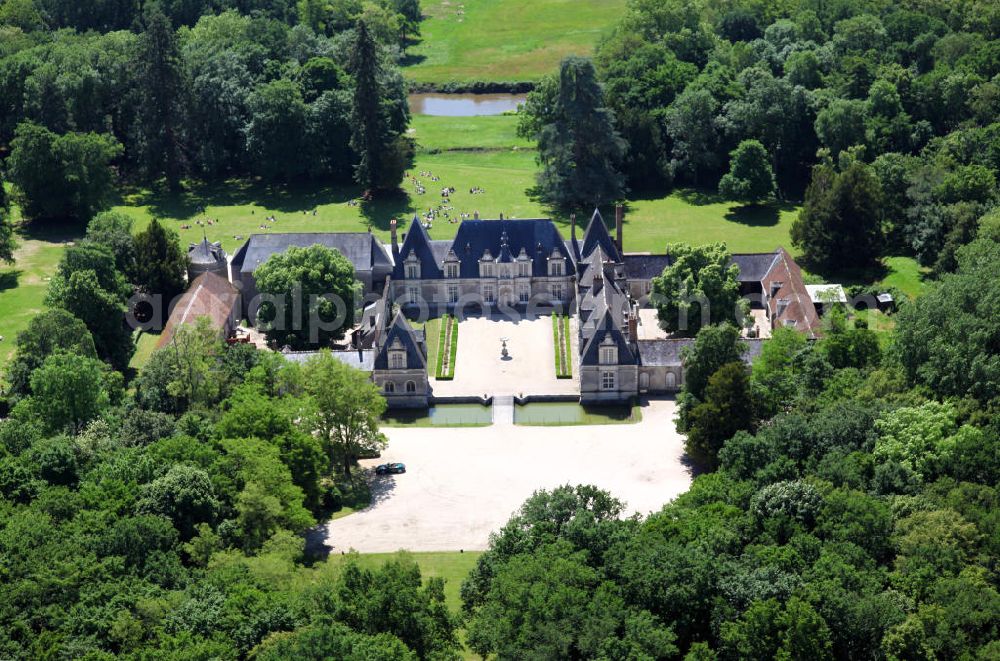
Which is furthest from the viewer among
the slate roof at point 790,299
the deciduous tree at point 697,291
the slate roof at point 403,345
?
the deciduous tree at point 697,291

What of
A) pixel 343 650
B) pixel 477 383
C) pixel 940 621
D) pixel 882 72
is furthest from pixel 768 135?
pixel 343 650

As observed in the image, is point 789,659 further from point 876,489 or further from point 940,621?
point 876,489

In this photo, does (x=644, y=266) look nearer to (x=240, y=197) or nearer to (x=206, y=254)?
(x=206, y=254)

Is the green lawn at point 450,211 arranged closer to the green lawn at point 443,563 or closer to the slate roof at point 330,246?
the slate roof at point 330,246

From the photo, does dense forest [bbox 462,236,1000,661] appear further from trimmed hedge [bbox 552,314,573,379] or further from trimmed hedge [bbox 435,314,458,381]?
trimmed hedge [bbox 435,314,458,381]

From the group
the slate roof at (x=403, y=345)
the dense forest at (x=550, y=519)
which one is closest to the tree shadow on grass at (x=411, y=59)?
the slate roof at (x=403, y=345)
